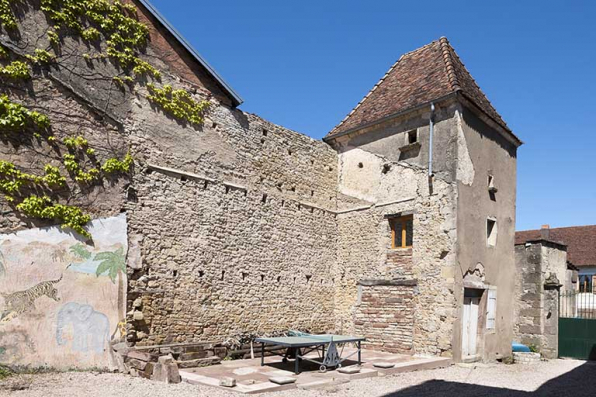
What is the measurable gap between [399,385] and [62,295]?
18.5ft

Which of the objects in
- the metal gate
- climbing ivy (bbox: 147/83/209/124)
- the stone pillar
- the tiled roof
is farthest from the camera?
the tiled roof

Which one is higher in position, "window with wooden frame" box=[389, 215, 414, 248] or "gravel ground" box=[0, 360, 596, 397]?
"window with wooden frame" box=[389, 215, 414, 248]

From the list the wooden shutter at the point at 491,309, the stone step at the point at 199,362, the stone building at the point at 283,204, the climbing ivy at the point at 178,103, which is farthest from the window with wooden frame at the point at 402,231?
the climbing ivy at the point at 178,103

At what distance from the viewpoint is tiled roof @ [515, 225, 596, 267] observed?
24812 millimetres

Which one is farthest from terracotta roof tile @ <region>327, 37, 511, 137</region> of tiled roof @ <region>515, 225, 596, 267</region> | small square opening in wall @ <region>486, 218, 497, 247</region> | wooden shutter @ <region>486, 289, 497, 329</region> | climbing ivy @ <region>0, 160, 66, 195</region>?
tiled roof @ <region>515, 225, 596, 267</region>

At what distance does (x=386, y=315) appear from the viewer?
11.8 metres

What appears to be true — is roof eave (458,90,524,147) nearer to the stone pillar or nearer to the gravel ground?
the stone pillar

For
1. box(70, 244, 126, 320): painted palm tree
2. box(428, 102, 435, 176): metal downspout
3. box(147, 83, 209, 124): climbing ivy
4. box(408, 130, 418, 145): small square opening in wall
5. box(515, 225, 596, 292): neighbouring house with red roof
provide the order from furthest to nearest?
box(515, 225, 596, 292): neighbouring house with red roof < box(408, 130, 418, 145): small square opening in wall < box(428, 102, 435, 176): metal downspout < box(147, 83, 209, 124): climbing ivy < box(70, 244, 126, 320): painted palm tree

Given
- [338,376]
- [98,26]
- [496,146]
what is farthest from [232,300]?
[496,146]

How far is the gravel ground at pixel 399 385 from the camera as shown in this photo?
6.83 m

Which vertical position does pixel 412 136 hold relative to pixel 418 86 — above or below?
below

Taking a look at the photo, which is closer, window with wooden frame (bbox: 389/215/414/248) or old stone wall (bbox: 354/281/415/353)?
old stone wall (bbox: 354/281/415/353)

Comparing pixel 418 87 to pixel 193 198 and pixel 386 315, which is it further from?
pixel 193 198

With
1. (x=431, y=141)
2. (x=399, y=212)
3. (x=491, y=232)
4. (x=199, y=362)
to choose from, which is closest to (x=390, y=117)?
(x=431, y=141)
